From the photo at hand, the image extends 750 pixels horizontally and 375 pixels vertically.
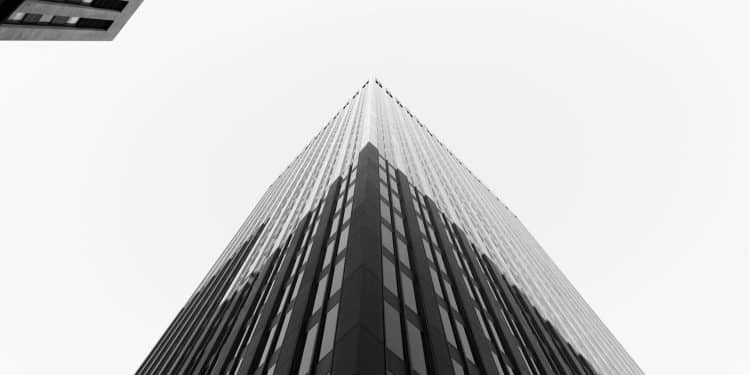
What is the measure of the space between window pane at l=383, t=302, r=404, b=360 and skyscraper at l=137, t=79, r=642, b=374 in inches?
2.2

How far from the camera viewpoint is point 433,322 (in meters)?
20.5

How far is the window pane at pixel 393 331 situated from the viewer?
1644 centimetres

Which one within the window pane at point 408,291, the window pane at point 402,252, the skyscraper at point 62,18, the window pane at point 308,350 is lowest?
the window pane at point 308,350

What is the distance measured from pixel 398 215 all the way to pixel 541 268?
53.0 m

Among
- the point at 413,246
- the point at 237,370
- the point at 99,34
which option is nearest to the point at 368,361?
the point at 237,370

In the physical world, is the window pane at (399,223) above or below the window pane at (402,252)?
above

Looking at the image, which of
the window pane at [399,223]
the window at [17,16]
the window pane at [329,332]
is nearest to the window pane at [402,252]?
the window pane at [399,223]

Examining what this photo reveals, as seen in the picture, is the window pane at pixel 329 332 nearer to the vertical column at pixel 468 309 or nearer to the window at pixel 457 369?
the window at pixel 457 369

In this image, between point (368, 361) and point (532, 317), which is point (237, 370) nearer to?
point (368, 361)

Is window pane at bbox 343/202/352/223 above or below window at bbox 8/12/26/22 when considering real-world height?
below

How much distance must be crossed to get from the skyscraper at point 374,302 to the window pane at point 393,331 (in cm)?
6

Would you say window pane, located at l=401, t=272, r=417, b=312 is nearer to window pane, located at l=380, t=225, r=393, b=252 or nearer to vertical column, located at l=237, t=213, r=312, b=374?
window pane, located at l=380, t=225, r=393, b=252

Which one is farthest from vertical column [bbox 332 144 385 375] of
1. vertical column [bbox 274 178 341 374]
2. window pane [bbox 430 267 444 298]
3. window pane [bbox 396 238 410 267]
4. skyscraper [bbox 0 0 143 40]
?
skyscraper [bbox 0 0 143 40]

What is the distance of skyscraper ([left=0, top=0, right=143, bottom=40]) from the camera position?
1038 inches
